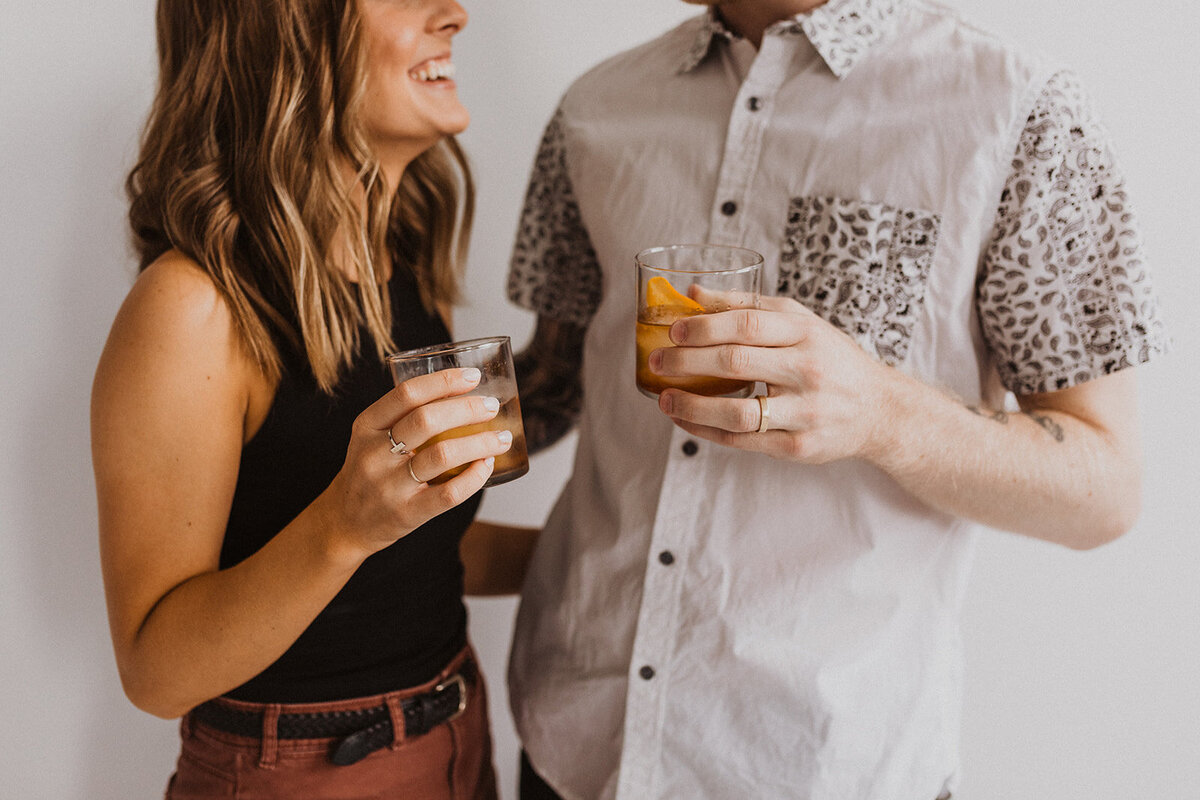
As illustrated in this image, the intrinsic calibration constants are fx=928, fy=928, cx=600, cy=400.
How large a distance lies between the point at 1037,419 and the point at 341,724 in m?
1.20

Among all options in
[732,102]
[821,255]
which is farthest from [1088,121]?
[732,102]

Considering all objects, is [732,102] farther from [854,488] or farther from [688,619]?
[688,619]

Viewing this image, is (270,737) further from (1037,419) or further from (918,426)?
(1037,419)

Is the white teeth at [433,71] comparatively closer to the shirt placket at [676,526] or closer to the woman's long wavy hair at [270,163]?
the woman's long wavy hair at [270,163]

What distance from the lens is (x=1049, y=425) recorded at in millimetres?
1379

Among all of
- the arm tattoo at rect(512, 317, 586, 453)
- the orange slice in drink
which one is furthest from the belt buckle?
the orange slice in drink

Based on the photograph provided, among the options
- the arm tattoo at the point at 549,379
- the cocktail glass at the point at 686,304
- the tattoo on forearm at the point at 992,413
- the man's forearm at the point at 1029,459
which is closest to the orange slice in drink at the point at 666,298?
the cocktail glass at the point at 686,304

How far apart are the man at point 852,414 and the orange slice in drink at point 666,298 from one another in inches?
4.7

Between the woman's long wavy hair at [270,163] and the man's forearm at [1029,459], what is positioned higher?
the woman's long wavy hair at [270,163]

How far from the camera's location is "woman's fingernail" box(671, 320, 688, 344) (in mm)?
1119

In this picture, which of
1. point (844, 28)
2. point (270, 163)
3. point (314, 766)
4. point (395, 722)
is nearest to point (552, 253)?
point (270, 163)

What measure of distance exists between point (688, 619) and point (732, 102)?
868mm

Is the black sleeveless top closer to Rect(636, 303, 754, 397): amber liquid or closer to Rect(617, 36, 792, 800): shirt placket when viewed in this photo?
Rect(617, 36, 792, 800): shirt placket

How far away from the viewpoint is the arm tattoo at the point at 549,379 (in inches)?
78.4
